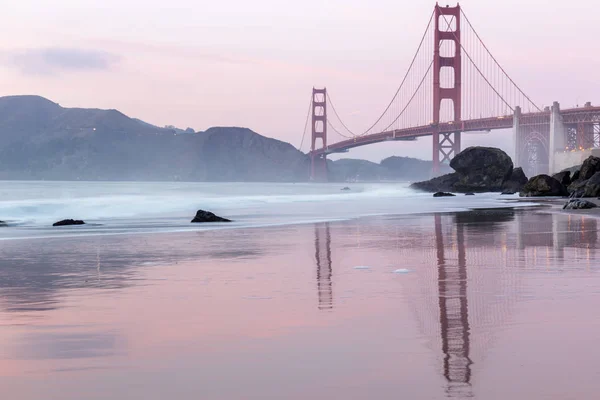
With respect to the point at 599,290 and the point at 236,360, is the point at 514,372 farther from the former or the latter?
the point at 599,290

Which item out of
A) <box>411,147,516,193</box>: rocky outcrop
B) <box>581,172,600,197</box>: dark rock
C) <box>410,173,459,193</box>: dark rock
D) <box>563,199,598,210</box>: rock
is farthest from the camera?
<box>410,173,459,193</box>: dark rock

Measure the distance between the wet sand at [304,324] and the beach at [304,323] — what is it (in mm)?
18

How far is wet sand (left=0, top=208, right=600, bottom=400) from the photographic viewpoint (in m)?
4.32

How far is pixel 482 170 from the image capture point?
63.8 metres

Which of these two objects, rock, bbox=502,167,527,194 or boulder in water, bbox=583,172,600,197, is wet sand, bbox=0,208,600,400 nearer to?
boulder in water, bbox=583,172,600,197

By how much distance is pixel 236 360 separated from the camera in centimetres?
492

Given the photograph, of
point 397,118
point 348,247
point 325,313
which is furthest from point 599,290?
point 397,118

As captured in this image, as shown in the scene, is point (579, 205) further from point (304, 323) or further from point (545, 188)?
point (304, 323)

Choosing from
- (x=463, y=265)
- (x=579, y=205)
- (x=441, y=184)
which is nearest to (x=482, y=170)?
(x=441, y=184)

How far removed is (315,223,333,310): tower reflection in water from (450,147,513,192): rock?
46.8 metres

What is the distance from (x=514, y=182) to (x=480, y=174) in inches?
159

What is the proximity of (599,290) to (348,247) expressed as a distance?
5863 millimetres

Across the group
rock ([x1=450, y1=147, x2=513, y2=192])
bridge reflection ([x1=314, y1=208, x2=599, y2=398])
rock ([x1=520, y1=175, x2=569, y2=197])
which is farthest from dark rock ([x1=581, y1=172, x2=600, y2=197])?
rock ([x1=450, y1=147, x2=513, y2=192])

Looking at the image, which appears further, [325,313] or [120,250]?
[120,250]
